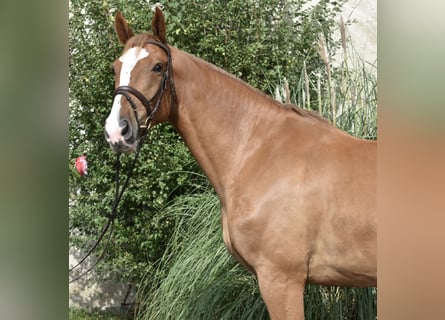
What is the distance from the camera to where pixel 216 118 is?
254 cm

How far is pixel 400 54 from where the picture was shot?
0.67 meters

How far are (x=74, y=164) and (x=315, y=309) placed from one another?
232 cm

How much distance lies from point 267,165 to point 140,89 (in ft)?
2.21

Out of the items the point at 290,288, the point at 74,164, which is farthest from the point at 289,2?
the point at 290,288

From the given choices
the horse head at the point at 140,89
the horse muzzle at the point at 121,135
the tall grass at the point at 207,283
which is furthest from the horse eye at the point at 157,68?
the tall grass at the point at 207,283

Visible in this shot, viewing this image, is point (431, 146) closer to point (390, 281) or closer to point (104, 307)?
point (390, 281)

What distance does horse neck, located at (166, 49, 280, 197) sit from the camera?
2.52 m

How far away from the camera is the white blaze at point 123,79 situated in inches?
89.0

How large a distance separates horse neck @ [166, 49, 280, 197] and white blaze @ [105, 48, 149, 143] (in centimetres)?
21

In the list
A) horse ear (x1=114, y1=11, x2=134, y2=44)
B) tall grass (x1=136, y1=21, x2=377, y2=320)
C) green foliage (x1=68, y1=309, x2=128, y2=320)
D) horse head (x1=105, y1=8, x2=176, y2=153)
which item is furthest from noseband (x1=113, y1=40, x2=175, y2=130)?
green foliage (x1=68, y1=309, x2=128, y2=320)

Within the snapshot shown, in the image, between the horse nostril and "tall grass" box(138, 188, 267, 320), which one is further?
"tall grass" box(138, 188, 267, 320)

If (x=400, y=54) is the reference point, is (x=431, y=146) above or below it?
below

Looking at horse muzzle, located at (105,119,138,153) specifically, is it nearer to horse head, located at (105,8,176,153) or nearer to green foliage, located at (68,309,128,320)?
horse head, located at (105,8,176,153)

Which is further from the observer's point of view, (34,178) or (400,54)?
(34,178)
